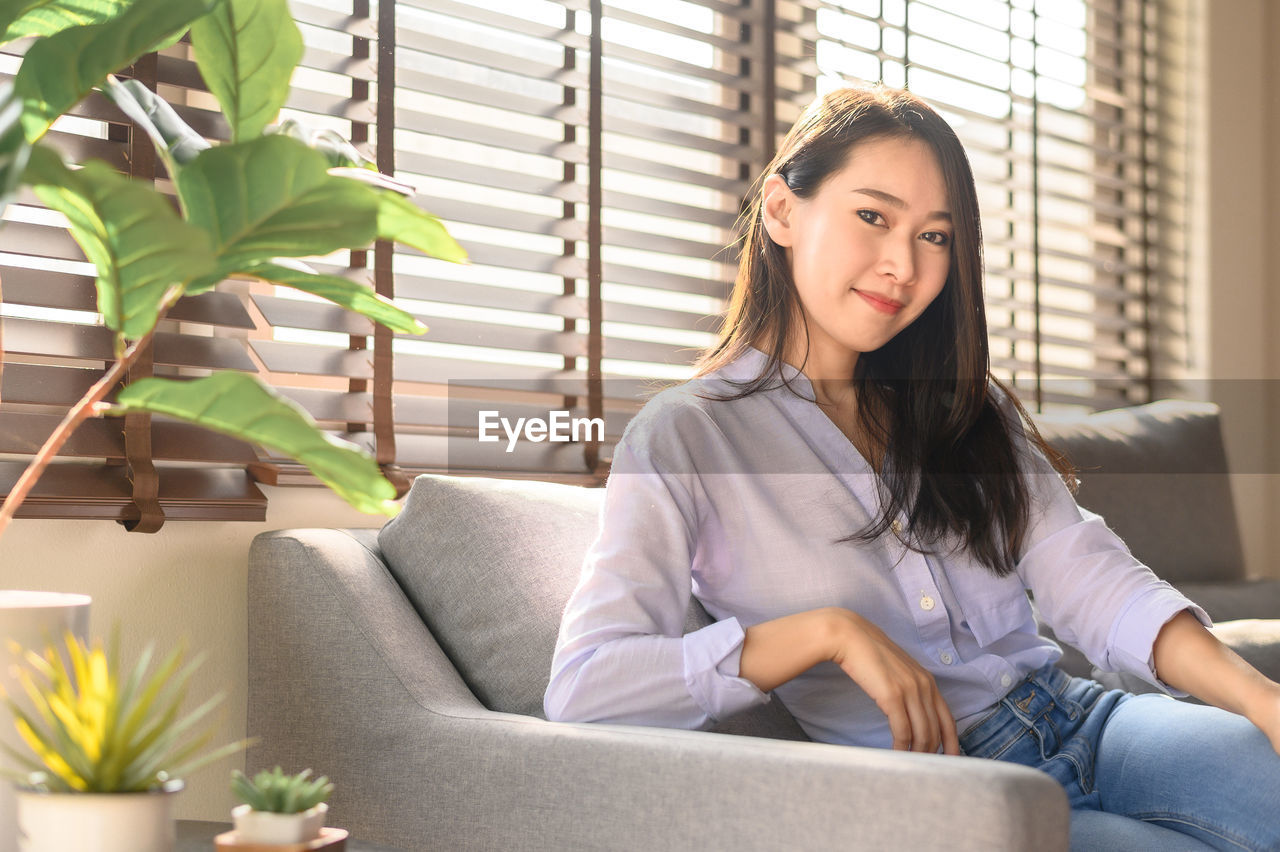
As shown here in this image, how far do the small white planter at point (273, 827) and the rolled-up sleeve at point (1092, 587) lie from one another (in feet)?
2.83

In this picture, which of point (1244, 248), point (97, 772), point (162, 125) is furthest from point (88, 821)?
point (1244, 248)

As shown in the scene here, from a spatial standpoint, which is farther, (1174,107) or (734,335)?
(1174,107)

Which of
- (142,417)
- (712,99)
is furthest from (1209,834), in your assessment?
(712,99)

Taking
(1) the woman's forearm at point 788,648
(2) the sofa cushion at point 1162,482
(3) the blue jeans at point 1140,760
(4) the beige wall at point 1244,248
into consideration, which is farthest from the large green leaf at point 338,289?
(4) the beige wall at point 1244,248

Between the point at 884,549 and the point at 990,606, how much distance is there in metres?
0.13

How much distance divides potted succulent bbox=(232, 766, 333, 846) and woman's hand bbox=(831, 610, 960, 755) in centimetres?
47

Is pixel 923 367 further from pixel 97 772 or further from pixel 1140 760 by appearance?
pixel 97 772

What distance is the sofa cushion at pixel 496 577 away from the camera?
1322mm

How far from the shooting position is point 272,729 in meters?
1.31

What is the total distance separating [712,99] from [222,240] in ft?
5.46

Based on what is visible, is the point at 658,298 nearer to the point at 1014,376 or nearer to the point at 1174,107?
the point at 1014,376

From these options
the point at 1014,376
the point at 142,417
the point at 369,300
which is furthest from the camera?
the point at 1014,376

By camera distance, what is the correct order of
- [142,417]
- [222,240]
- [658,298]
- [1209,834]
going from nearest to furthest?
1. [222,240]
2. [1209,834]
3. [142,417]
4. [658,298]

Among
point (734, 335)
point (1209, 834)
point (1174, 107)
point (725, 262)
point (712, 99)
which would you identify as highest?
point (1174, 107)
